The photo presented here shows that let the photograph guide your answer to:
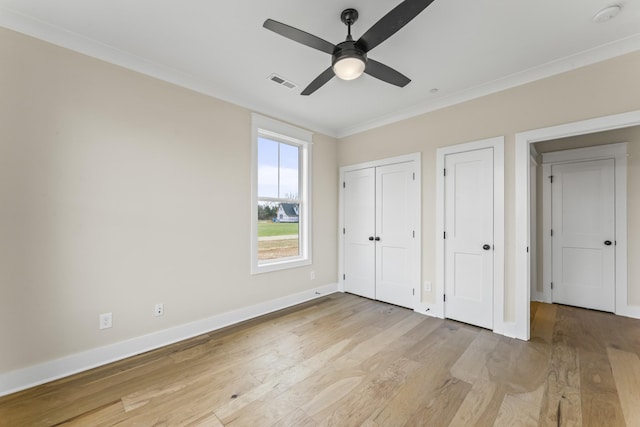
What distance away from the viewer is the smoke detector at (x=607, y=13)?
1.85 meters

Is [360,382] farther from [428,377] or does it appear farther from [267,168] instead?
[267,168]

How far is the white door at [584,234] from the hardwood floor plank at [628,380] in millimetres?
1504

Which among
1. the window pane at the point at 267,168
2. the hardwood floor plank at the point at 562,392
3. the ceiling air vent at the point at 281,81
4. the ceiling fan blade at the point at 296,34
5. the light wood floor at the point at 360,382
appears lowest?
the light wood floor at the point at 360,382

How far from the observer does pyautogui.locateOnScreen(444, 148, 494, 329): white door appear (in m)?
2.98

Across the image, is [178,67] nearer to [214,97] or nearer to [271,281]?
[214,97]

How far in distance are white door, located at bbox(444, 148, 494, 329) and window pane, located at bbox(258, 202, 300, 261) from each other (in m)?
2.09

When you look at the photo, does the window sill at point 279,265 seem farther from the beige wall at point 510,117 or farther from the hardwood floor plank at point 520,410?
the hardwood floor plank at point 520,410

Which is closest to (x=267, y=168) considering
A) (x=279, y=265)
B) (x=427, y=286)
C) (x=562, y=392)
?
(x=279, y=265)

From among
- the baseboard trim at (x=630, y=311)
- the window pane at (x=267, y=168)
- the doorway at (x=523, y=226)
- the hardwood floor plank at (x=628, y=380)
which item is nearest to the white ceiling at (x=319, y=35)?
the doorway at (x=523, y=226)

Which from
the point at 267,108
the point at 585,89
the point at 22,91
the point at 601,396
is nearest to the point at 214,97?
the point at 267,108

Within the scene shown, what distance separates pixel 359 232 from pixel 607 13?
327 cm

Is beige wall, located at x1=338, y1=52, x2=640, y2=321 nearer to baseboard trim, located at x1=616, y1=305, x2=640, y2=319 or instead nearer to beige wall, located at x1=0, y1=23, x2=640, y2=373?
beige wall, located at x1=0, y1=23, x2=640, y2=373

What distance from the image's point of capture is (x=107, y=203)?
2.35m

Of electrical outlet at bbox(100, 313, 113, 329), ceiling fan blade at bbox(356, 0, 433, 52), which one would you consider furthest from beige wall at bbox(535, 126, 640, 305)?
electrical outlet at bbox(100, 313, 113, 329)
